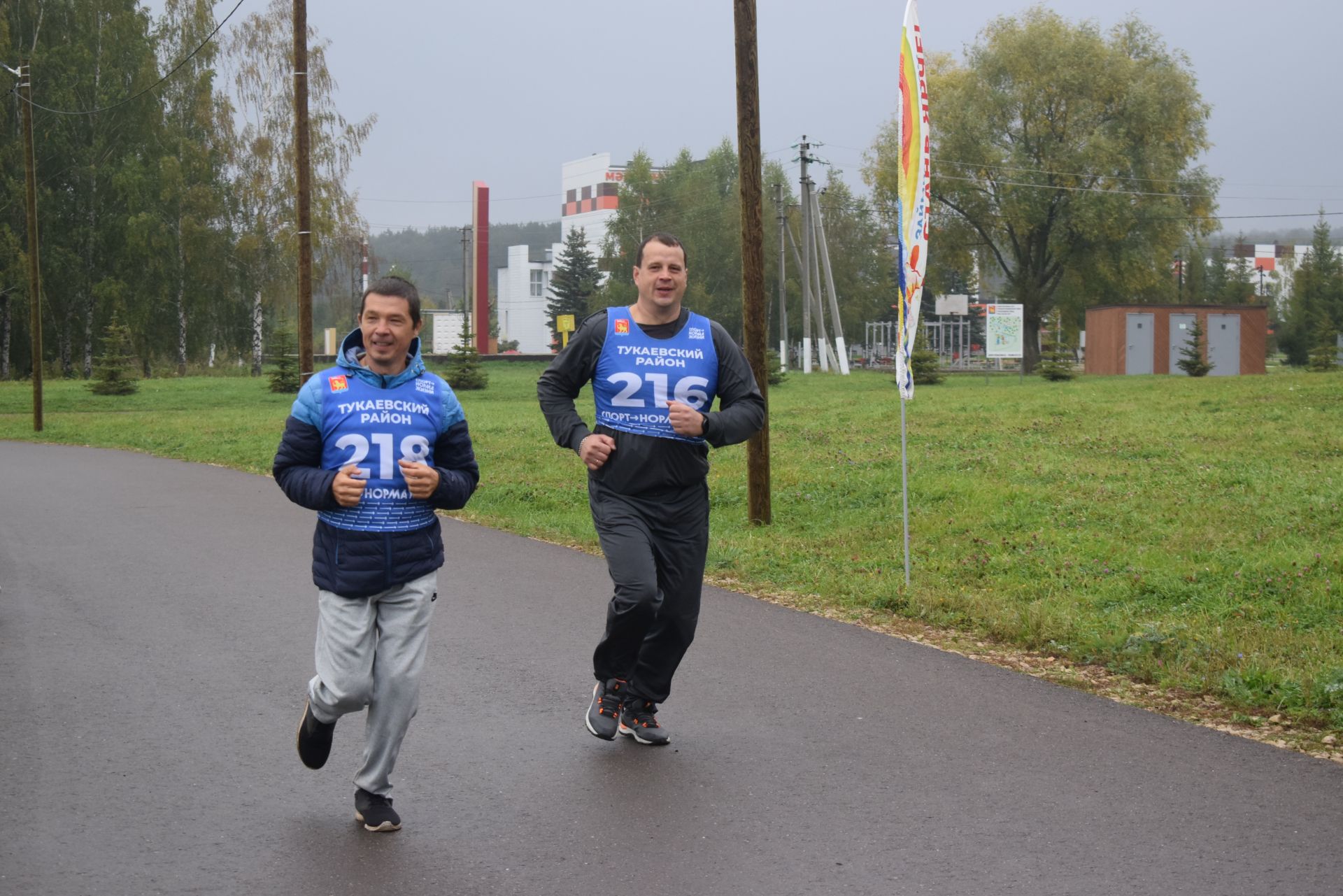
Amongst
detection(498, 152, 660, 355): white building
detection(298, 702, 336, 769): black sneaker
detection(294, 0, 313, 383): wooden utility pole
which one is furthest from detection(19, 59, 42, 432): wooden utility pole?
detection(498, 152, 660, 355): white building

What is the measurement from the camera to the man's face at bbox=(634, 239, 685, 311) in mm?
5414

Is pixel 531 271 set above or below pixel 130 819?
above

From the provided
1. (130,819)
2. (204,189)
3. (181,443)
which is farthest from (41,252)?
(130,819)

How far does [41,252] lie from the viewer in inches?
2021

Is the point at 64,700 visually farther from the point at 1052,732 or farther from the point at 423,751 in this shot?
the point at 1052,732

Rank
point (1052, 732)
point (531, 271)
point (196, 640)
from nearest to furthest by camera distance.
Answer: point (1052, 732), point (196, 640), point (531, 271)

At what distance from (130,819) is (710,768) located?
203cm

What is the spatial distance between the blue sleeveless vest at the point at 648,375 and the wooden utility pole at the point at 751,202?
21.8 ft

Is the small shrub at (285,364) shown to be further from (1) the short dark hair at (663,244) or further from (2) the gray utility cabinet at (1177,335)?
(1) the short dark hair at (663,244)

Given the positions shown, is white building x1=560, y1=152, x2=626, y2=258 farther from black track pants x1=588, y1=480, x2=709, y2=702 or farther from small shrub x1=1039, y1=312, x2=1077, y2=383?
black track pants x1=588, y1=480, x2=709, y2=702

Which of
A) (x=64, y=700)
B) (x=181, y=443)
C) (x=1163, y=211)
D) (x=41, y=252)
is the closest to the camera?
(x=64, y=700)

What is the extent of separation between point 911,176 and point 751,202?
10.2 ft

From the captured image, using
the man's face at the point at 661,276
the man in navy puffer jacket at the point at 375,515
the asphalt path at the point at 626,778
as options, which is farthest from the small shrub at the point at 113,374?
the man in navy puffer jacket at the point at 375,515

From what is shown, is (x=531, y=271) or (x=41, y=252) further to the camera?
(x=531, y=271)
